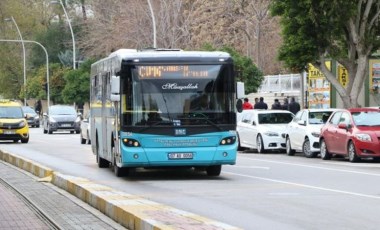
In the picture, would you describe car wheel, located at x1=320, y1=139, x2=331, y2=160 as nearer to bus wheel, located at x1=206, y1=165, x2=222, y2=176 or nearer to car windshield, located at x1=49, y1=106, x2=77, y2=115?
bus wheel, located at x1=206, y1=165, x2=222, y2=176

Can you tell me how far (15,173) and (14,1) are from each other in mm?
79116

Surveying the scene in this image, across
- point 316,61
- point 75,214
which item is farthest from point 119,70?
point 316,61

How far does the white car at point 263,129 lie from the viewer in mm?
31656

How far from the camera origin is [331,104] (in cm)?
3847

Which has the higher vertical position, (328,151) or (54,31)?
(54,31)

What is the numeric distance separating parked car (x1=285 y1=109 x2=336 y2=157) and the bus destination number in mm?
10096

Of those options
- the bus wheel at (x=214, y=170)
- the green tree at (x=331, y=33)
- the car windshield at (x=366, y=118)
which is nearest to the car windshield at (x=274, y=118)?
the green tree at (x=331, y=33)

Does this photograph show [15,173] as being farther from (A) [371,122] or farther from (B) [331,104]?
(B) [331,104]

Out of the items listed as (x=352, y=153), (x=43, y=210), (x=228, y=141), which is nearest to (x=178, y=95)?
(x=228, y=141)

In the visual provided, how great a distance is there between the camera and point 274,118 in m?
32.7

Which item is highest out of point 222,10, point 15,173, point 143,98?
point 222,10

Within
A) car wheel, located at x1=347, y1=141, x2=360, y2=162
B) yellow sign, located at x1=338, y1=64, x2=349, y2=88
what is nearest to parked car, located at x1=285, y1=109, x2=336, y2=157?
car wheel, located at x1=347, y1=141, x2=360, y2=162

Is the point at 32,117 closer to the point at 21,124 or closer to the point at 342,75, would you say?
the point at 21,124

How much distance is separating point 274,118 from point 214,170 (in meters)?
12.8
